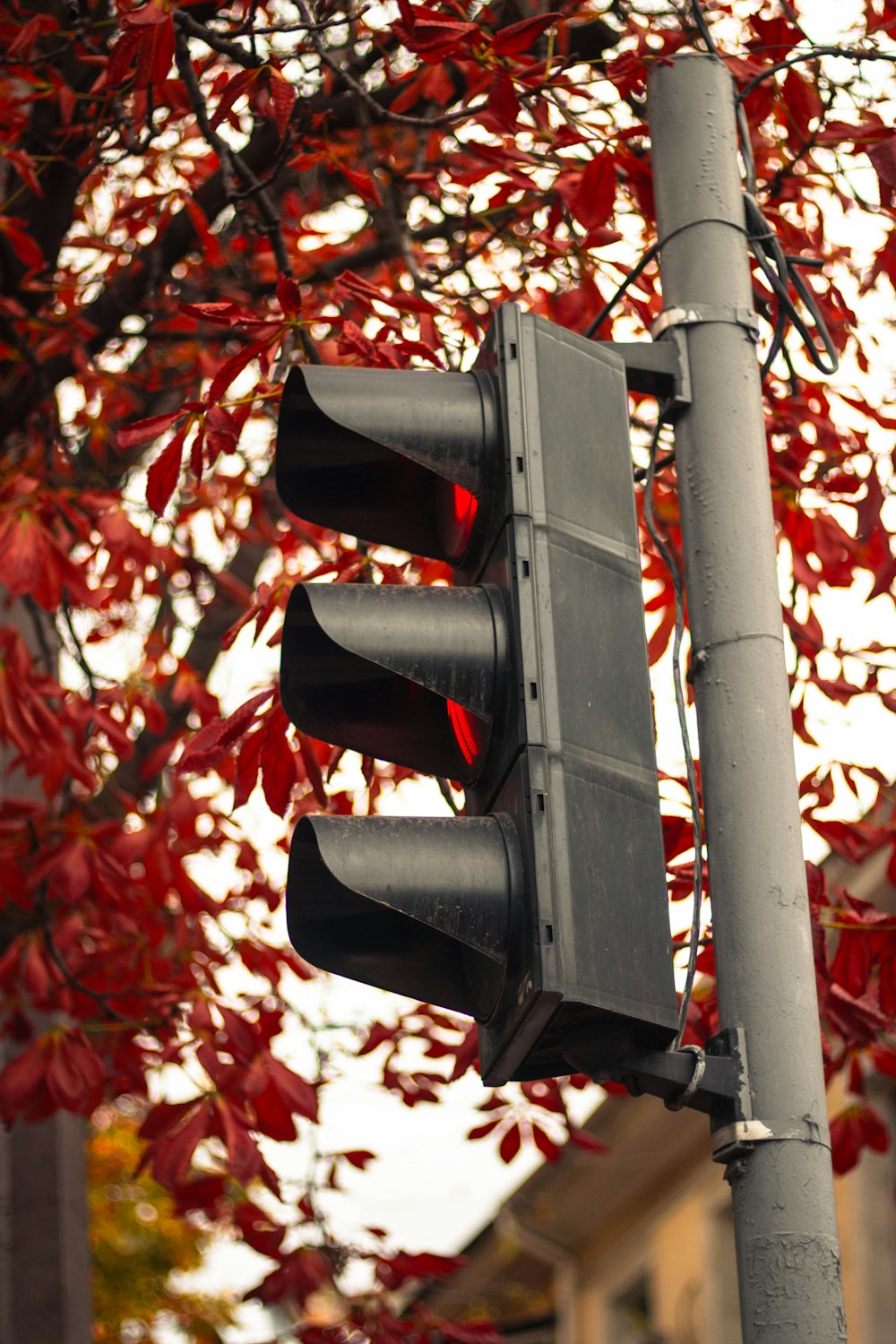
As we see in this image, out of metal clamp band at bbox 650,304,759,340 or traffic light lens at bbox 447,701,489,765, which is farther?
metal clamp band at bbox 650,304,759,340

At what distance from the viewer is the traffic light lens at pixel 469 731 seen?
2488 millimetres

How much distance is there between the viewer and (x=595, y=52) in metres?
5.50

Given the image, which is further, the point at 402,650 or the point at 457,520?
the point at 457,520

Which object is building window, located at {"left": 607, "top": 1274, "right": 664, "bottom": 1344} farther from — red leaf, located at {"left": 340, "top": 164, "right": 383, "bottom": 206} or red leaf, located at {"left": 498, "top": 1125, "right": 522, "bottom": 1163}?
red leaf, located at {"left": 340, "top": 164, "right": 383, "bottom": 206}

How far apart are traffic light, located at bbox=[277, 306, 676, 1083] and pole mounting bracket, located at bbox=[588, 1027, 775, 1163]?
0.04m

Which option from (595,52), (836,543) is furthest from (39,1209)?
(595,52)

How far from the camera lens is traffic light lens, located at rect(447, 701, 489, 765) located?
98.0 inches

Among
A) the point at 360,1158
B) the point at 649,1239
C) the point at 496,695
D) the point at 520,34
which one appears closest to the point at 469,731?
the point at 496,695

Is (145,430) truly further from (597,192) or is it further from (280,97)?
(597,192)

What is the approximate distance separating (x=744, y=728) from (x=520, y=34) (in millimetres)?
1917

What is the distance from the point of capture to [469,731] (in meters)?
2.60

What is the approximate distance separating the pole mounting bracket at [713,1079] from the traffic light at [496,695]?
0.04 metres

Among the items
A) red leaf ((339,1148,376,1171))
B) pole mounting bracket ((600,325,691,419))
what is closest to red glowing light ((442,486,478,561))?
pole mounting bracket ((600,325,691,419))

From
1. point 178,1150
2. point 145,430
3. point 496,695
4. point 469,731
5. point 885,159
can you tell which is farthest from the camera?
point 178,1150
